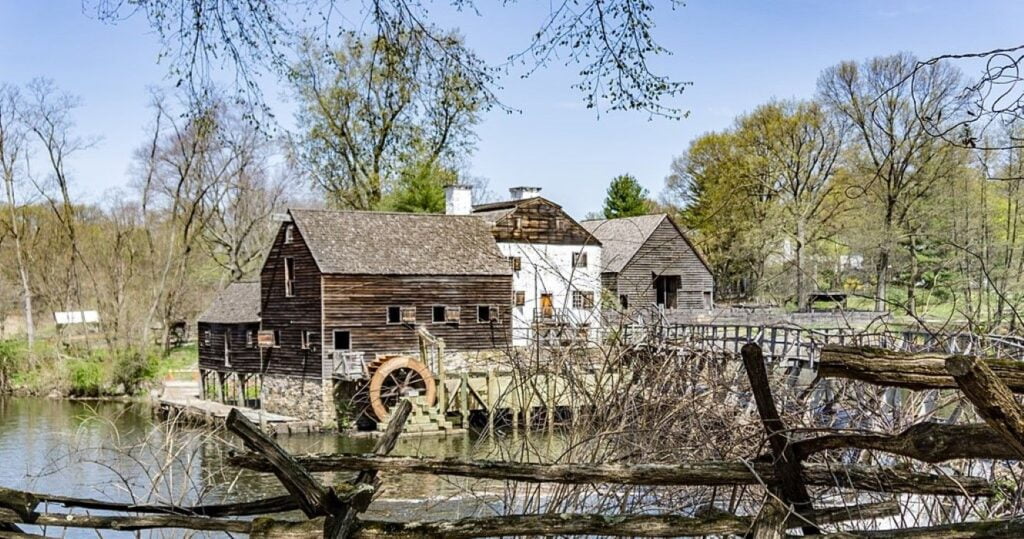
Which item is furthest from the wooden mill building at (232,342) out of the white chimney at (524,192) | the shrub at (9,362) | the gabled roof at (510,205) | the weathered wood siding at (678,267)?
the weathered wood siding at (678,267)

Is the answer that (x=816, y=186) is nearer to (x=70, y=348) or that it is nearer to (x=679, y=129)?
(x=70, y=348)

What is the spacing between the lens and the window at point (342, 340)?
30.0 metres

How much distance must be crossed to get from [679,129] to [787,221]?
35.3 metres

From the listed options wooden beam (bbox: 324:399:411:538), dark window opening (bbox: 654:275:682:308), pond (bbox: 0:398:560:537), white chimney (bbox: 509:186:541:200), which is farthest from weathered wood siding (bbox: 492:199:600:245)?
wooden beam (bbox: 324:399:411:538)

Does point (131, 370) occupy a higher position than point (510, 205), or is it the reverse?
point (510, 205)

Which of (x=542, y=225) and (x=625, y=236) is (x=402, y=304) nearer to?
(x=542, y=225)

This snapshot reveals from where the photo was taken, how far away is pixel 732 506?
4.01 m

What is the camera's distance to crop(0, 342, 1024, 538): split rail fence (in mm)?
3012

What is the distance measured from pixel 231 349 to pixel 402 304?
722cm

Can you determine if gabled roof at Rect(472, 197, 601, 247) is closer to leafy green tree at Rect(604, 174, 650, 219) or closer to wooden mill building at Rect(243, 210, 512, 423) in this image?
wooden mill building at Rect(243, 210, 512, 423)

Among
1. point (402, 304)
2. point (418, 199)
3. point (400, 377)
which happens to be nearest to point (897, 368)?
point (400, 377)

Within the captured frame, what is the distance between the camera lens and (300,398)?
30.7 metres

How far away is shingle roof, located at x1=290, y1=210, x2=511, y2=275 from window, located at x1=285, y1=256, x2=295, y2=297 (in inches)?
50.1

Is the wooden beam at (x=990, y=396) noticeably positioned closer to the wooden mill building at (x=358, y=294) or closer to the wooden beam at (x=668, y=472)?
the wooden beam at (x=668, y=472)
